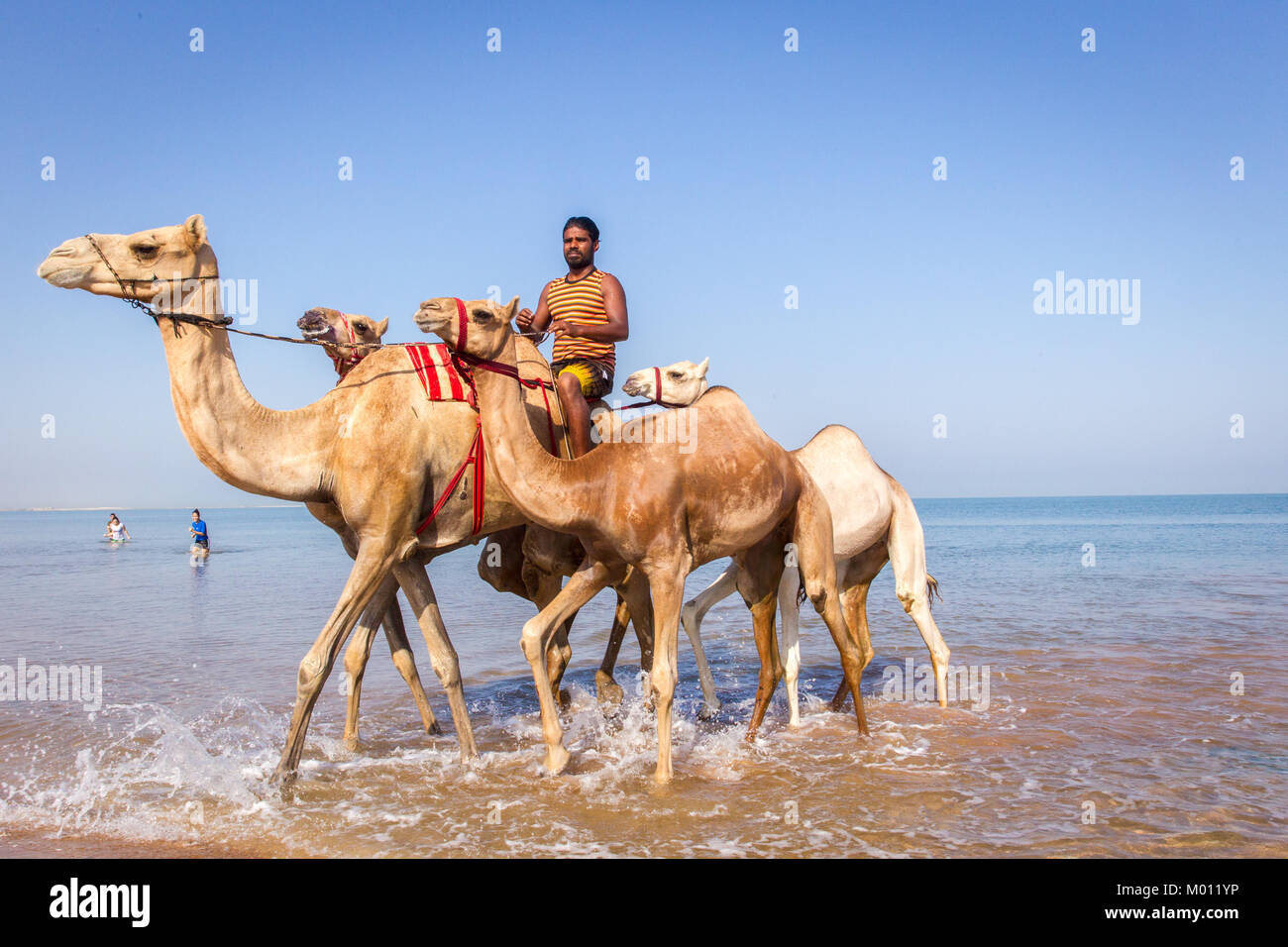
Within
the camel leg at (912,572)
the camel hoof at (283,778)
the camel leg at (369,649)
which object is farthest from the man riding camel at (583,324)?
the camel leg at (912,572)

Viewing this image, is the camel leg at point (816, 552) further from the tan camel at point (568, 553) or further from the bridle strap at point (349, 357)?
the bridle strap at point (349, 357)

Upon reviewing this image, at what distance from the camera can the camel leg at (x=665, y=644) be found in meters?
6.10

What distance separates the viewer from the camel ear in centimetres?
587

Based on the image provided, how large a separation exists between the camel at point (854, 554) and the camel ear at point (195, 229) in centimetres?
505

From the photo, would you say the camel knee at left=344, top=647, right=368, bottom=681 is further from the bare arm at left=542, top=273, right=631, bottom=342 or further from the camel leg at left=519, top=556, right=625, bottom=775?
the bare arm at left=542, top=273, right=631, bottom=342

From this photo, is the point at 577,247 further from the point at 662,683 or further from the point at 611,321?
the point at 662,683

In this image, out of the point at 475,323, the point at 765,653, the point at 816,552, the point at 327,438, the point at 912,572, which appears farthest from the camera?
the point at 912,572

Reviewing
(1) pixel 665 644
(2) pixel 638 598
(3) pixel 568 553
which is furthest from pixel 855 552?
(1) pixel 665 644

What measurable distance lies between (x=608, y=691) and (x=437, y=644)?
233 centimetres

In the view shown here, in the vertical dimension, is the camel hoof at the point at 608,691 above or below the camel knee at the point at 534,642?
below

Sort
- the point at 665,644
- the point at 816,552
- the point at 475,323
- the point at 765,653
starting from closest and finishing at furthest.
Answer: the point at 475,323, the point at 665,644, the point at 816,552, the point at 765,653

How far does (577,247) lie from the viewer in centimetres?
718

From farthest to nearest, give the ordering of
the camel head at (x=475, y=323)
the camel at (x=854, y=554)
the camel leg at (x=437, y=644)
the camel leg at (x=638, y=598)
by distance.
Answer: the camel at (x=854, y=554), the camel leg at (x=638, y=598), the camel leg at (x=437, y=644), the camel head at (x=475, y=323)
